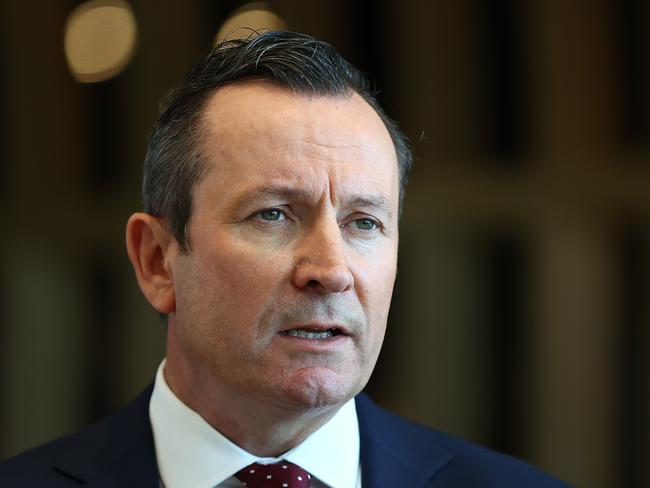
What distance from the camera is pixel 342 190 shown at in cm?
217

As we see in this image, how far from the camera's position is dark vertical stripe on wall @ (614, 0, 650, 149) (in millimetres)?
4738

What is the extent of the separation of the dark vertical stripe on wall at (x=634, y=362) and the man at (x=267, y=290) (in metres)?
2.38

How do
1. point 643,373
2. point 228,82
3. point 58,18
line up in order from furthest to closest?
point 58,18 < point 643,373 < point 228,82

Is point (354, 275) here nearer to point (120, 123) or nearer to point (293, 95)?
point (293, 95)

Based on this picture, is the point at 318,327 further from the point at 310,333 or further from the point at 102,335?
the point at 102,335

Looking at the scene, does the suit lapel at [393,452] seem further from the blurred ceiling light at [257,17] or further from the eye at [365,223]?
the blurred ceiling light at [257,17]

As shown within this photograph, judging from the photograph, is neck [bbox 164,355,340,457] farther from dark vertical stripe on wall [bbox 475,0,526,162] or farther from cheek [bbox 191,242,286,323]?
dark vertical stripe on wall [bbox 475,0,526,162]

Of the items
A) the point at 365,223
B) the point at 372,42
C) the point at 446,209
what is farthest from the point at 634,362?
the point at 365,223

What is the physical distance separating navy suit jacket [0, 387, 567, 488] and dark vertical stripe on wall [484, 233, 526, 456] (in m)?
2.48

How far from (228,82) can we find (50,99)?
347 cm

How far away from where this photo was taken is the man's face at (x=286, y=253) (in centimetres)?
211

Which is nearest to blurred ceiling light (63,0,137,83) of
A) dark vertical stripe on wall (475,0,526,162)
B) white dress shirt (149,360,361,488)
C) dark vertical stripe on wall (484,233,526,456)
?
dark vertical stripe on wall (475,0,526,162)

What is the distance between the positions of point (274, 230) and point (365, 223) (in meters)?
0.20

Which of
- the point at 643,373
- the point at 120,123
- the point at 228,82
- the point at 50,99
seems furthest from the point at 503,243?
the point at 228,82
